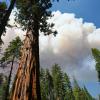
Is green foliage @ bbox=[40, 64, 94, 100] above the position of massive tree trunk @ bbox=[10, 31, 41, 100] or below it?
above

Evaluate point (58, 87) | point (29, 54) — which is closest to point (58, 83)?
point (58, 87)

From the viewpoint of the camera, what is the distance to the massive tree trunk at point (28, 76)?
12984 mm

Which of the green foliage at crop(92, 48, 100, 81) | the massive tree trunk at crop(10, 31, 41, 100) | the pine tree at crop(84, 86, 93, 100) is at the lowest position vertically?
the massive tree trunk at crop(10, 31, 41, 100)

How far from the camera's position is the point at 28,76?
13508 millimetres

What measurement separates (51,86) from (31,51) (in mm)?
90802

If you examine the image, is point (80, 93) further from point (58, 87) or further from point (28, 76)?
point (28, 76)

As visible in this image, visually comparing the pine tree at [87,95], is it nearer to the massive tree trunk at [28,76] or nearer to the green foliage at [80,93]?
the green foliage at [80,93]

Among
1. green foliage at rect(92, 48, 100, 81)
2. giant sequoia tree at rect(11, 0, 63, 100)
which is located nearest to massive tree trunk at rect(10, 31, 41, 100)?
giant sequoia tree at rect(11, 0, 63, 100)

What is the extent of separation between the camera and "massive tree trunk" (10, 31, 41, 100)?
13.0 metres

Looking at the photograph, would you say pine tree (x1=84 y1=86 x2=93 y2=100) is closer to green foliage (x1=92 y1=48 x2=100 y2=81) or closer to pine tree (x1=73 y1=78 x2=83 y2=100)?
pine tree (x1=73 y1=78 x2=83 y2=100)

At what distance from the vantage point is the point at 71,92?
110 m

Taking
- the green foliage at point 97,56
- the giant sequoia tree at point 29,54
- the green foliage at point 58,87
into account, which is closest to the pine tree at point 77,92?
the green foliage at point 58,87

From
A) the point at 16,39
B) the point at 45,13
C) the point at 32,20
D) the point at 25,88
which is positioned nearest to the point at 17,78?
the point at 25,88

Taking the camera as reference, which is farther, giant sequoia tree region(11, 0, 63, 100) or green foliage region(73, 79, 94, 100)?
green foliage region(73, 79, 94, 100)
